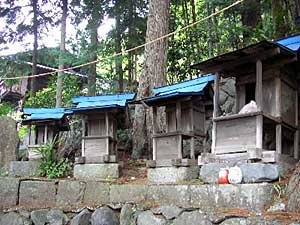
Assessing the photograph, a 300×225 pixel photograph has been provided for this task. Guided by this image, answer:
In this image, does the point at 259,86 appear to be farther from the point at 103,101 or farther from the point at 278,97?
the point at 103,101

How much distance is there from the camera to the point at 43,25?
14516 millimetres

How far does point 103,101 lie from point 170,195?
3.00 meters

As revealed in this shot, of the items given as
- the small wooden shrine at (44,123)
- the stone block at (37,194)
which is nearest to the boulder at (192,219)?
the stone block at (37,194)

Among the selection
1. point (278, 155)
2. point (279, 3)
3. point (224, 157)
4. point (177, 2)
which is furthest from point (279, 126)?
point (177, 2)

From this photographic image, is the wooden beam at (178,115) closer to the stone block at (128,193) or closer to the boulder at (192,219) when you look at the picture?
the stone block at (128,193)

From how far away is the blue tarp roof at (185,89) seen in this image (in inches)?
283

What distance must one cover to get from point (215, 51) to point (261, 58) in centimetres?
907

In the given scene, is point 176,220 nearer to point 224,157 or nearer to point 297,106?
point 224,157

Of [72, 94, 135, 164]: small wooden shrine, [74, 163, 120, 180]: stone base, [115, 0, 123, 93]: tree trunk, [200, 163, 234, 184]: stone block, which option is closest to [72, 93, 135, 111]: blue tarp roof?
[72, 94, 135, 164]: small wooden shrine

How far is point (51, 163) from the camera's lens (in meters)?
8.91

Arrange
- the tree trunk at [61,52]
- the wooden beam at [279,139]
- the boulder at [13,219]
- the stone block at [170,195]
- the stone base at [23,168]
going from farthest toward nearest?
the tree trunk at [61,52] < the stone base at [23,168] < the boulder at [13,219] < the stone block at [170,195] < the wooden beam at [279,139]

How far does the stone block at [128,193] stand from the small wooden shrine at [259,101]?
168cm

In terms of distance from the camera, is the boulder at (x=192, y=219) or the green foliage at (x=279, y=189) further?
the boulder at (x=192, y=219)

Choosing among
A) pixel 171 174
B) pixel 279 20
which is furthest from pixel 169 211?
pixel 279 20
